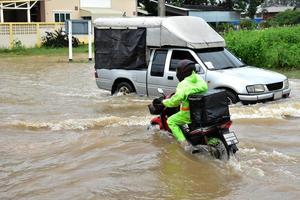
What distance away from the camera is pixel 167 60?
12.9 m

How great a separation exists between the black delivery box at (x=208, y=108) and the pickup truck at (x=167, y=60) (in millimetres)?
4577

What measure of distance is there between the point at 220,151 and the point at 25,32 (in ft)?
102

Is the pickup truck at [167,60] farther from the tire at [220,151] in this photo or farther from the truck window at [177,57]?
the tire at [220,151]

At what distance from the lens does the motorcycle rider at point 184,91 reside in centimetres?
729

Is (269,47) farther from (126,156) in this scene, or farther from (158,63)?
(126,156)

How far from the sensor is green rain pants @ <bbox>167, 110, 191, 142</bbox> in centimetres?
762

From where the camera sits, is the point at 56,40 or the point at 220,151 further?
the point at 56,40

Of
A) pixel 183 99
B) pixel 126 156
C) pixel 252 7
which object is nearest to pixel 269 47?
pixel 126 156

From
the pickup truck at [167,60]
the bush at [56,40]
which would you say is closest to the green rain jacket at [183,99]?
the pickup truck at [167,60]

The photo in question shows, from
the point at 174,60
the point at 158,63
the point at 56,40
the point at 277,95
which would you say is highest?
the point at 174,60

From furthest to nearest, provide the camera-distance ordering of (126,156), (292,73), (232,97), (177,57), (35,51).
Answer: (35,51) < (292,73) < (177,57) < (232,97) < (126,156)

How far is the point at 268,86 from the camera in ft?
39.3

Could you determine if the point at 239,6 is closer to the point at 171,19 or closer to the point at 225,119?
the point at 171,19

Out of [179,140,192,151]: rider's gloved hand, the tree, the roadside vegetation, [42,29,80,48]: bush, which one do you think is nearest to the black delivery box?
[179,140,192,151]: rider's gloved hand
